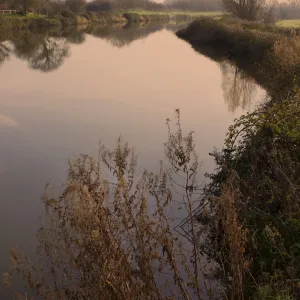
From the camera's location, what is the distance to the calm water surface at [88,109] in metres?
7.30

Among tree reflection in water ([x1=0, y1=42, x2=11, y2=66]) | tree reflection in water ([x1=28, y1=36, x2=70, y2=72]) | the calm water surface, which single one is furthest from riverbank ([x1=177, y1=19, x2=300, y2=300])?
tree reflection in water ([x1=0, y1=42, x2=11, y2=66])

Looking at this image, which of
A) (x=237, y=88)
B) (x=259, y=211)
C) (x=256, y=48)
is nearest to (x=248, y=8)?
(x=256, y=48)

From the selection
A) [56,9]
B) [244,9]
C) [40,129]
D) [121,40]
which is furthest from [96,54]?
[56,9]

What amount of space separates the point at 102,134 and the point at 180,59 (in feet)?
42.8

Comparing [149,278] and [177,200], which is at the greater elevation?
[149,278]

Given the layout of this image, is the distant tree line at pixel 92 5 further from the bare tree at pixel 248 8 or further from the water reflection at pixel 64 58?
the water reflection at pixel 64 58

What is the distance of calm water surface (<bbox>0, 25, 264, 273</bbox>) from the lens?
7302 mm

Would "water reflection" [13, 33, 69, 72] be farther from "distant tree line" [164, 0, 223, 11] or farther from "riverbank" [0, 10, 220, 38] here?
"distant tree line" [164, 0, 223, 11]

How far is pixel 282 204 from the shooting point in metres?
4.82

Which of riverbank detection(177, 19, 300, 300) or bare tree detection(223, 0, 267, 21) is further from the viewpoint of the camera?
bare tree detection(223, 0, 267, 21)

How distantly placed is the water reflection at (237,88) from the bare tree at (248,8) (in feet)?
54.3

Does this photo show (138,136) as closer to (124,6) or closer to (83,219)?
(83,219)

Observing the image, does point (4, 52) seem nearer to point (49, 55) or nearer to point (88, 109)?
point (49, 55)

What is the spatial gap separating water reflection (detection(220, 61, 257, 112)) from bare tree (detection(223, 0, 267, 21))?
652 inches
